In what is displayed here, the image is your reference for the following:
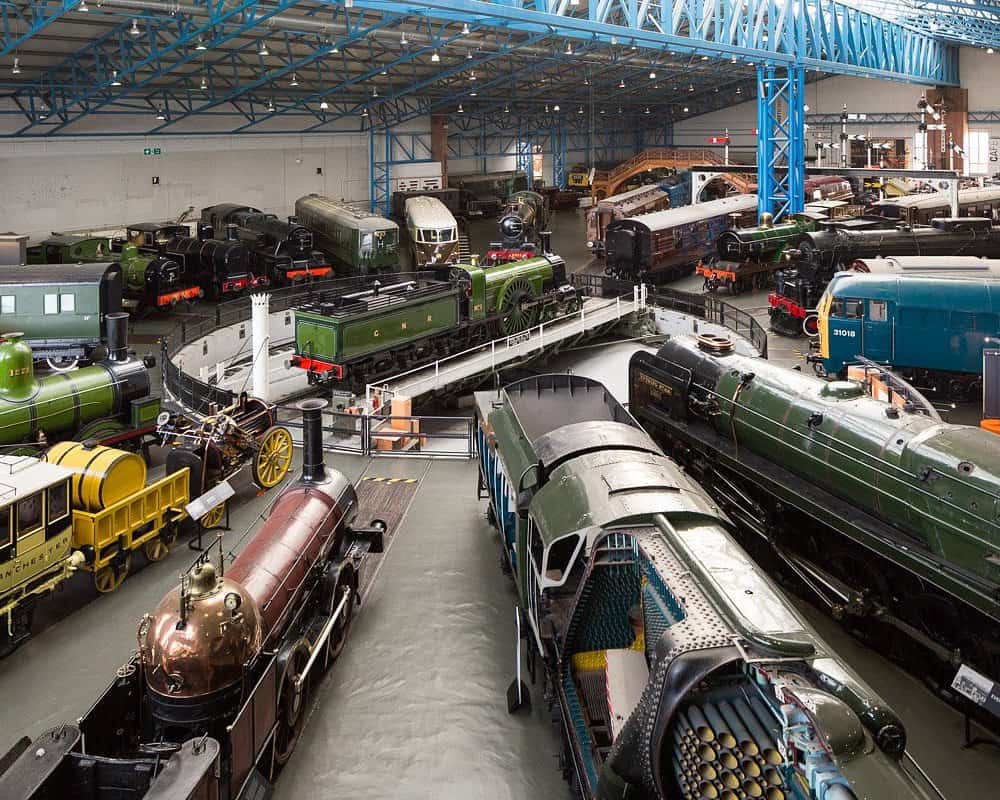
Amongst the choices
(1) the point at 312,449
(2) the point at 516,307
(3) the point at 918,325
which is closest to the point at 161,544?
(1) the point at 312,449

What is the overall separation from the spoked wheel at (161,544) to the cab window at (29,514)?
8.11 feet

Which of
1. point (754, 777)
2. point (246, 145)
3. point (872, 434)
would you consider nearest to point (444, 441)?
point (872, 434)

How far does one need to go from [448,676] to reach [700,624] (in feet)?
15.5

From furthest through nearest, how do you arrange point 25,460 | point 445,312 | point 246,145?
point 246,145, point 445,312, point 25,460

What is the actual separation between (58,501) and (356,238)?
27219 millimetres

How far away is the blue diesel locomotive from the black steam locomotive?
21.6 metres

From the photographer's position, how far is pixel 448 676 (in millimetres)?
10383

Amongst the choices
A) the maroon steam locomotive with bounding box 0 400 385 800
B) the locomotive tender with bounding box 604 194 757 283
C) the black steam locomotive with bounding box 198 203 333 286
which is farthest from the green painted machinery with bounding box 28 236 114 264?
the maroon steam locomotive with bounding box 0 400 385 800

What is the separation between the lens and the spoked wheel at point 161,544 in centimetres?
1311

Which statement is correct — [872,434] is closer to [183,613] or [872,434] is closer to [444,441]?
[183,613]

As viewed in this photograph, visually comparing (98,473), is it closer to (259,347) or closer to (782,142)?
(259,347)

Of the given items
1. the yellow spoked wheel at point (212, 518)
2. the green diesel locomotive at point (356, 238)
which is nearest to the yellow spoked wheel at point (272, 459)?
the yellow spoked wheel at point (212, 518)

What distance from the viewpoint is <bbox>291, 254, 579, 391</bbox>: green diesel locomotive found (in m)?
23.0

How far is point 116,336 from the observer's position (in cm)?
1597
